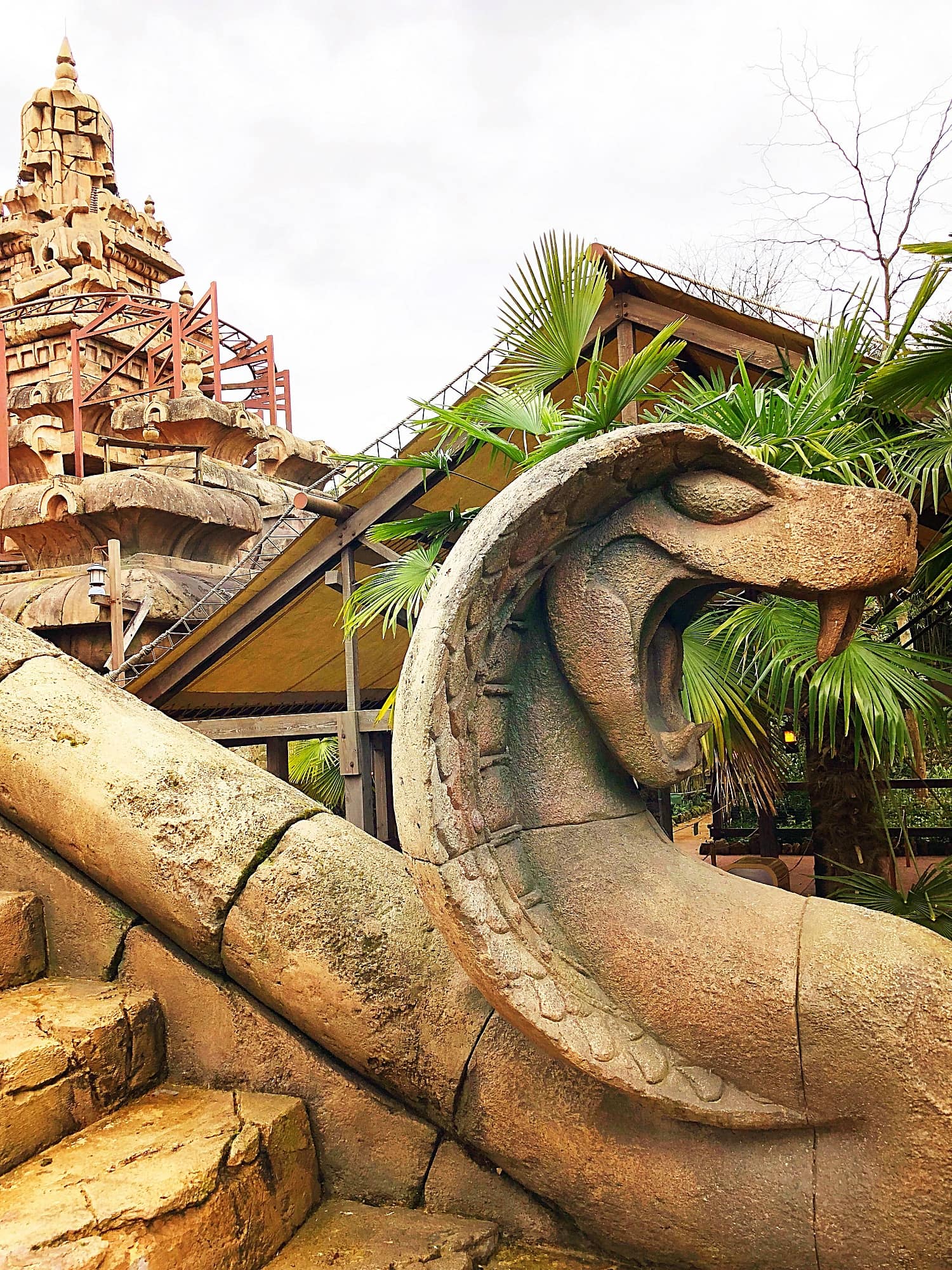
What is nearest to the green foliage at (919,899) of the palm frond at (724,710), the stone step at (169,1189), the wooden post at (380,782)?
the palm frond at (724,710)

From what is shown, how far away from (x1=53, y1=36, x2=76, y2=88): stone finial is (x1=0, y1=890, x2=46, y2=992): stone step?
19285mm

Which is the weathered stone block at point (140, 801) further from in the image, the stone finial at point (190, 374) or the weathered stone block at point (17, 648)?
the stone finial at point (190, 374)

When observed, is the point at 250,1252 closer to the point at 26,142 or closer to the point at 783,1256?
the point at 783,1256

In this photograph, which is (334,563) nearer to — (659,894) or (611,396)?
Answer: (611,396)

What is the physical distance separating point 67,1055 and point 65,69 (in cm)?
2030

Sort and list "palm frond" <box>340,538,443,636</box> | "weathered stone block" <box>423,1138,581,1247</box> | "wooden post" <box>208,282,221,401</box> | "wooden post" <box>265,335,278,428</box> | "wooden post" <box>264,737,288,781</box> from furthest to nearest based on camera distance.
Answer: "wooden post" <box>265,335,278,428</box>, "wooden post" <box>208,282,221,401</box>, "wooden post" <box>264,737,288,781</box>, "palm frond" <box>340,538,443,636</box>, "weathered stone block" <box>423,1138,581,1247</box>

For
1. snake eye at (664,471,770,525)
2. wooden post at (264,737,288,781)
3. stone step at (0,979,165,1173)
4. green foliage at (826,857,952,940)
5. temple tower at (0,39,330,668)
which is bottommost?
green foliage at (826,857,952,940)

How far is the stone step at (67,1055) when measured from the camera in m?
1.52

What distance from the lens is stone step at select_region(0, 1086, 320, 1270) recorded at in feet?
4.28

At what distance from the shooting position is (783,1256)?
1484 mm

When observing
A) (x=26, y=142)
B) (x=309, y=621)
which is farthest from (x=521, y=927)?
(x=26, y=142)

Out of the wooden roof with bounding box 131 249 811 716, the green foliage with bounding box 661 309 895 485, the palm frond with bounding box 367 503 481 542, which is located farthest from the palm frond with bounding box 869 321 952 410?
the palm frond with bounding box 367 503 481 542

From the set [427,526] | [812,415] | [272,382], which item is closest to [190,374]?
[272,382]

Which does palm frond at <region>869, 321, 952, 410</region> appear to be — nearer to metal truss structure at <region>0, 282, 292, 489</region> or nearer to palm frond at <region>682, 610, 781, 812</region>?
palm frond at <region>682, 610, 781, 812</region>
